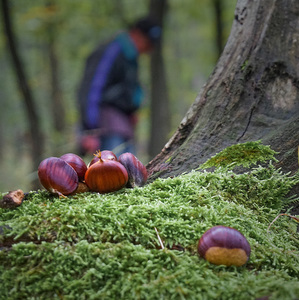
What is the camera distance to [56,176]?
5.66 feet

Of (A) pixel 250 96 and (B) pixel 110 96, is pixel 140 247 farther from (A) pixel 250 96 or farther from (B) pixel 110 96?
(B) pixel 110 96

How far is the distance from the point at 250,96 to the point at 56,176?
173 cm

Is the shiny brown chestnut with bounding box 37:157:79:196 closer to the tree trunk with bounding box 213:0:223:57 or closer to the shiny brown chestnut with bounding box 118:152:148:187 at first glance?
the shiny brown chestnut with bounding box 118:152:148:187

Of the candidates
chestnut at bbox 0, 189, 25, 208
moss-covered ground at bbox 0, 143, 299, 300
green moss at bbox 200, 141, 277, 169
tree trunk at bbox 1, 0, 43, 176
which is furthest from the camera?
tree trunk at bbox 1, 0, 43, 176

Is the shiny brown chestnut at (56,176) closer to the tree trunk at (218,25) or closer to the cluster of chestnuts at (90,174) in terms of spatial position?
the cluster of chestnuts at (90,174)

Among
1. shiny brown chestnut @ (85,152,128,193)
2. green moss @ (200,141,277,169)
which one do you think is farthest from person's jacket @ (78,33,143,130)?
shiny brown chestnut @ (85,152,128,193)

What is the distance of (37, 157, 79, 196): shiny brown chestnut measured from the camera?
1720 millimetres

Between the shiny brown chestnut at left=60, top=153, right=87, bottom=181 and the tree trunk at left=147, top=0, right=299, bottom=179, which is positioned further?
the tree trunk at left=147, top=0, right=299, bottom=179

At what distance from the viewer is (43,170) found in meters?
1.72

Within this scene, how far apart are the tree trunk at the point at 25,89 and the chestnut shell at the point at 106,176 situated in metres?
5.52

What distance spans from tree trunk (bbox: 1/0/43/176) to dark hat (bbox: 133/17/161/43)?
2543 mm

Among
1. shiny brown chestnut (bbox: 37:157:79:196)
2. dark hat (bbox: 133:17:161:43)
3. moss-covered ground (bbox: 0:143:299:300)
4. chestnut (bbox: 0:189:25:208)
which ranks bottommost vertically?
moss-covered ground (bbox: 0:143:299:300)

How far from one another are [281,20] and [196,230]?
2184 mm

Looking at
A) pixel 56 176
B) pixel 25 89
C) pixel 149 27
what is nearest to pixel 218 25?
pixel 149 27
